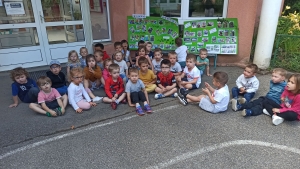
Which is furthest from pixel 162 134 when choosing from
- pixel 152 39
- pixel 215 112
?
pixel 152 39

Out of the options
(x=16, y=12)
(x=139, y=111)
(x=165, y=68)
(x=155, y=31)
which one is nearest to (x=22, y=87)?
(x=139, y=111)

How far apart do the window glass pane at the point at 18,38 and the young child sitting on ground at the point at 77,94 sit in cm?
282

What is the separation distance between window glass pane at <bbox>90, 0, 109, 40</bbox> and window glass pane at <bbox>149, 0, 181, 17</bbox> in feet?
4.64

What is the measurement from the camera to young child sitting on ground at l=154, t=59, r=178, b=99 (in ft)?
14.4

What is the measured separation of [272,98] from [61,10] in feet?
18.5

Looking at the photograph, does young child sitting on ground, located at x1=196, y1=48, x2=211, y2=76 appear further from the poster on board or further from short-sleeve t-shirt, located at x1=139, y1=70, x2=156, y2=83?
the poster on board

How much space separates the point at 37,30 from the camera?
5.77m

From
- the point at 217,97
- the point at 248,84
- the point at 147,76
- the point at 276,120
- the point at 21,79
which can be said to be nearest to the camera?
the point at 276,120

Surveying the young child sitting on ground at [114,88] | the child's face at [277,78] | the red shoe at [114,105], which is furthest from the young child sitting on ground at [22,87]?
the child's face at [277,78]

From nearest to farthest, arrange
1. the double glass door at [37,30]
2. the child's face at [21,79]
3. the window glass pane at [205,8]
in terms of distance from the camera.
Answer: the child's face at [21,79]
the double glass door at [37,30]
the window glass pane at [205,8]

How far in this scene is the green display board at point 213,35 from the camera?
5.98 meters

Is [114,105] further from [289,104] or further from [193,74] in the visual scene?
[289,104]

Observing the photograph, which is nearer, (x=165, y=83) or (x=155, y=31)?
(x=165, y=83)

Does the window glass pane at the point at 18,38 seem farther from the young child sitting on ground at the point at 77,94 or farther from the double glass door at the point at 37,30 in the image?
the young child sitting on ground at the point at 77,94
